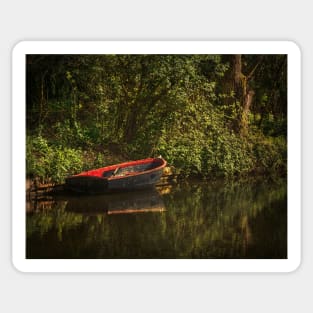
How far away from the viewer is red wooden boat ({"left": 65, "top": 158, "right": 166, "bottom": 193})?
22.0ft

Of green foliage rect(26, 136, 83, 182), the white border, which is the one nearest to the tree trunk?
the white border

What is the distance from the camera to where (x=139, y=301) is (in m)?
A: 6.11

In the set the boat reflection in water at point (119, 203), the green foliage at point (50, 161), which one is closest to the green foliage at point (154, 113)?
the green foliage at point (50, 161)

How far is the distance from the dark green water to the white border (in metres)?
0.07

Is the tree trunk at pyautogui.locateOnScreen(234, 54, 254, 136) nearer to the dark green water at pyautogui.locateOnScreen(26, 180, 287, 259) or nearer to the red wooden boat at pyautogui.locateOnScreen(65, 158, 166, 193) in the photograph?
the dark green water at pyautogui.locateOnScreen(26, 180, 287, 259)

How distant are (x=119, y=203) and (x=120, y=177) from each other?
264 mm
